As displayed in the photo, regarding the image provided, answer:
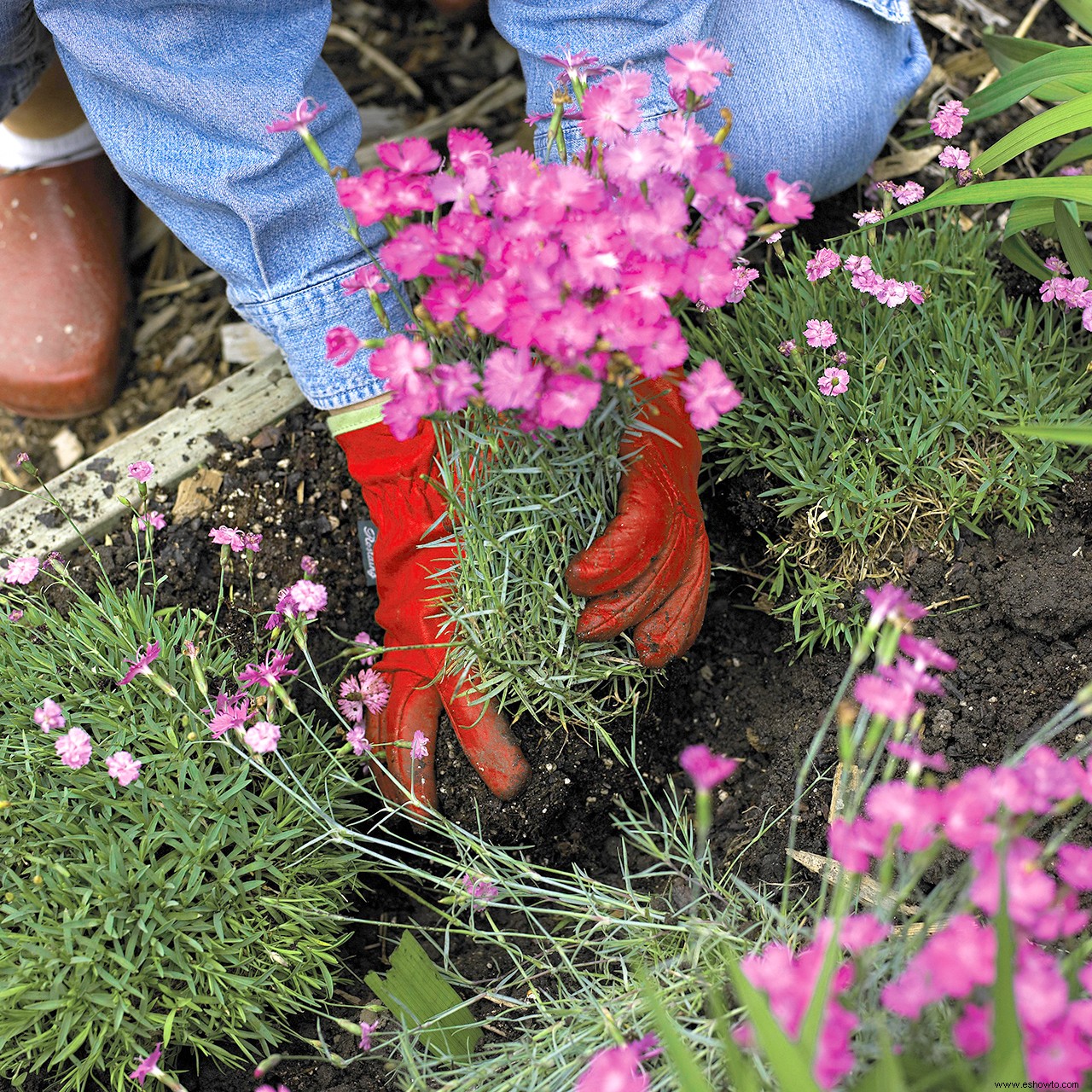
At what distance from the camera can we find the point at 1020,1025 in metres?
0.76

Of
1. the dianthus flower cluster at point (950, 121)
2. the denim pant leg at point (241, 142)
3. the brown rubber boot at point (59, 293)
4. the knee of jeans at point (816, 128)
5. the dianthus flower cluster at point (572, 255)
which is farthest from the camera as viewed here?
the brown rubber boot at point (59, 293)

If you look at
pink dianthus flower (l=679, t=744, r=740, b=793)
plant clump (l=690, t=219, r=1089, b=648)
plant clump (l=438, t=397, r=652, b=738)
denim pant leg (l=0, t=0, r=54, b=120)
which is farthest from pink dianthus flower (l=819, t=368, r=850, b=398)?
denim pant leg (l=0, t=0, r=54, b=120)

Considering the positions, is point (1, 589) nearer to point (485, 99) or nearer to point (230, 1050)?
point (230, 1050)

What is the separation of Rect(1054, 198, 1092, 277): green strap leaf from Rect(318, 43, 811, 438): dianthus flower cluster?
832mm

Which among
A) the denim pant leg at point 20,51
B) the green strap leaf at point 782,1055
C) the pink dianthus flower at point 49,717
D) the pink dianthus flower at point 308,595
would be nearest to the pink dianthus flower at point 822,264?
the pink dianthus flower at point 308,595

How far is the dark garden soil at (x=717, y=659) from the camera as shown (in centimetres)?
157

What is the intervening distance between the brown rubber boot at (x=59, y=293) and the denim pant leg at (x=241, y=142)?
0.72 metres

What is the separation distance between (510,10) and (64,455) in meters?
1.49

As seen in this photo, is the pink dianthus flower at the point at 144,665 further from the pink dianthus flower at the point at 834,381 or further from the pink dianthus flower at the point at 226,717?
the pink dianthus flower at the point at 834,381

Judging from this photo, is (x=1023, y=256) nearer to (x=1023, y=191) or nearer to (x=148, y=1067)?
(x=1023, y=191)

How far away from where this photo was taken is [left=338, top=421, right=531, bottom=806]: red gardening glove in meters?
1.55

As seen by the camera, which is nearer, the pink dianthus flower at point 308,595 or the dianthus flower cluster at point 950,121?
the pink dianthus flower at point 308,595

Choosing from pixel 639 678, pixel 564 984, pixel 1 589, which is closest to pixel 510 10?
pixel 639 678

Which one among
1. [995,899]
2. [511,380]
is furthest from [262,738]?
[995,899]
